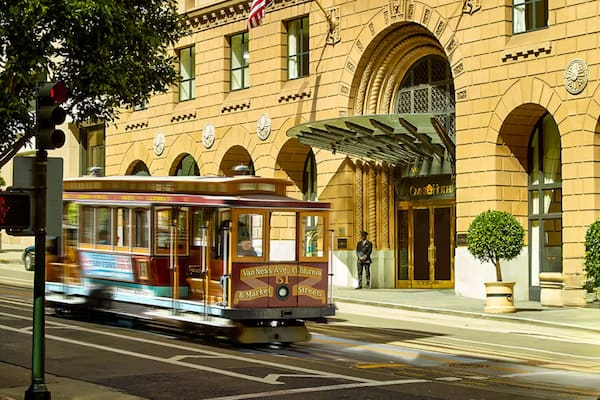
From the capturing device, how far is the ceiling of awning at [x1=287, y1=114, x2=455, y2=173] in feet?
106

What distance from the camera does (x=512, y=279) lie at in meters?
31.6

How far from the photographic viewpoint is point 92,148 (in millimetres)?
56438

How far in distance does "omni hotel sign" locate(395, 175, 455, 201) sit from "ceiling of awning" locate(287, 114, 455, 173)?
2.10ft

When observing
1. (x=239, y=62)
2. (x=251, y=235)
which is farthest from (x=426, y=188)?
(x=251, y=235)

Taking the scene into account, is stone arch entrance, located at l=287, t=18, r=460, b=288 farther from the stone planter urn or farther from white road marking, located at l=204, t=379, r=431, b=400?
white road marking, located at l=204, t=379, r=431, b=400

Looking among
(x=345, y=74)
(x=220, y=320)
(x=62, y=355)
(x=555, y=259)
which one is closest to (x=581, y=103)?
(x=555, y=259)

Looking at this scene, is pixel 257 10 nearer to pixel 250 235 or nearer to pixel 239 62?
pixel 239 62

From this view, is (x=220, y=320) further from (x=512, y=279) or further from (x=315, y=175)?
(x=315, y=175)

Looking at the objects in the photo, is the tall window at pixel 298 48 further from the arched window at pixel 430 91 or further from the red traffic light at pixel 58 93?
the red traffic light at pixel 58 93

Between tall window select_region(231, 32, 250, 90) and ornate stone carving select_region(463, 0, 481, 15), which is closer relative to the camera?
ornate stone carving select_region(463, 0, 481, 15)

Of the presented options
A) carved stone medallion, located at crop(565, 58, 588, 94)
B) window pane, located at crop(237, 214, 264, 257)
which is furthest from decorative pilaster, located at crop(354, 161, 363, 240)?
window pane, located at crop(237, 214, 264, 257)

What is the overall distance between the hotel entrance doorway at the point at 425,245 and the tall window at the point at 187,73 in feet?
43.6

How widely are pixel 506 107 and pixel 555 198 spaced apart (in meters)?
3.01

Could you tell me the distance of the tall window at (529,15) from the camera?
3117cm
